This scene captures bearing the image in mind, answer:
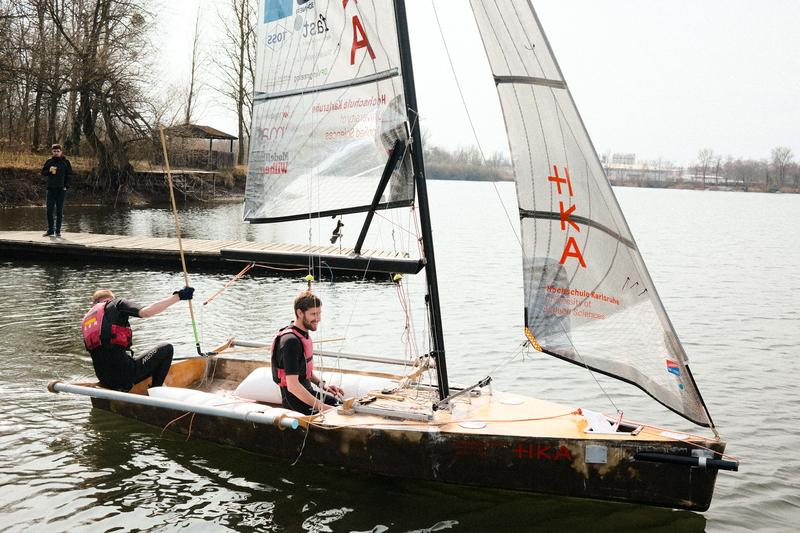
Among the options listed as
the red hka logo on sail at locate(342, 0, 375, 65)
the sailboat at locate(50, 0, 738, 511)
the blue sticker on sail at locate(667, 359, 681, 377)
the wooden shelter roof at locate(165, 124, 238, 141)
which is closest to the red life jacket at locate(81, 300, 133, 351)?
the sailboat at locate(50, 0, 738, 511)

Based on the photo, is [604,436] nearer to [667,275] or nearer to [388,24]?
[388,24]

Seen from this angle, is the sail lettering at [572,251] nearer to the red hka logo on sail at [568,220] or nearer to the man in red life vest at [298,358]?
the red hka logo on sail at [568,220]

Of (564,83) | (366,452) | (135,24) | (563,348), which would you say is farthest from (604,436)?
(135,24)

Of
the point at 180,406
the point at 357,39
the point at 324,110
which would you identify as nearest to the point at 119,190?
Answer: the point at 324,110

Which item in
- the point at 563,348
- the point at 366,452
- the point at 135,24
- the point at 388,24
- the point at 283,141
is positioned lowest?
the point at 366,452

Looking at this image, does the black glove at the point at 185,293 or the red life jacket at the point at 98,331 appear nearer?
the black glove at the point at 185,293

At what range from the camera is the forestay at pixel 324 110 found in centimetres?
712

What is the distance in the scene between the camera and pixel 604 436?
19.4ft

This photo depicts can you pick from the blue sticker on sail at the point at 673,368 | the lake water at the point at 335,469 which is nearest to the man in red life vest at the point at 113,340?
the lake water at the point at 335,469

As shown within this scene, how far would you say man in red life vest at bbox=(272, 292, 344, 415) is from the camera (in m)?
6.98

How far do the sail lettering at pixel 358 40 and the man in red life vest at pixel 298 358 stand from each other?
2.40m

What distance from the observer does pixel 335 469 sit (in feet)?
23.7

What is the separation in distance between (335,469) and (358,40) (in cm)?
421

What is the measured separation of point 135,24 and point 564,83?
1408 inches
